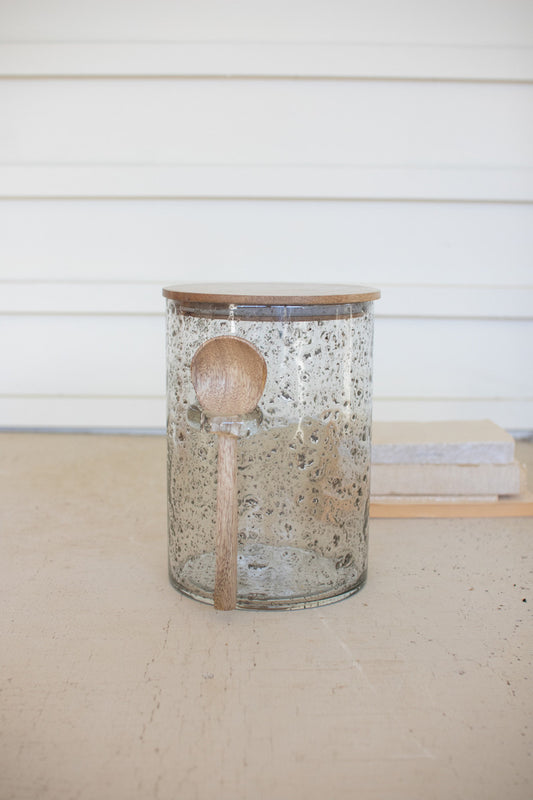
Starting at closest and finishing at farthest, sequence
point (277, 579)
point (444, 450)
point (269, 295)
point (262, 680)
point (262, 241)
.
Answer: point (262, 680), point (269, 295), point (277, 579), point (444, 450), point (262, 241)

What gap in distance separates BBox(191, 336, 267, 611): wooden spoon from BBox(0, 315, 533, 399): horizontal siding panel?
1.09 m

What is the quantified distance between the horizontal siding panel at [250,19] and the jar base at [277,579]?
138cm

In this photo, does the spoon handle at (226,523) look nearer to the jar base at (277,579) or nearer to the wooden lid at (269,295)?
the jar base at (277,579)

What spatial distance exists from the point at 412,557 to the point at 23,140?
1.45 metres

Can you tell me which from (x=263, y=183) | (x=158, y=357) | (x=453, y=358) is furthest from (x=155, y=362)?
(x=453, y=358)

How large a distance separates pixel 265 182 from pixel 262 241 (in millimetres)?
147

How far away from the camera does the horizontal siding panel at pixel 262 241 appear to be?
6.96ft

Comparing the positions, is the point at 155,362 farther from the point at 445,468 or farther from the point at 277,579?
the point at 277,579

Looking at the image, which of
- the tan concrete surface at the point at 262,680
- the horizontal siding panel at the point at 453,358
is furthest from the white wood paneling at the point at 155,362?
the tan concrete surface at the point at 262,680

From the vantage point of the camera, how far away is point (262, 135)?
2082 mm

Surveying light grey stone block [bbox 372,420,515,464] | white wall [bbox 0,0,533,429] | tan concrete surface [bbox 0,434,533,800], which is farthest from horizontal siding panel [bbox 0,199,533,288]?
tan concrete surface [bbox 0,434,533,800]

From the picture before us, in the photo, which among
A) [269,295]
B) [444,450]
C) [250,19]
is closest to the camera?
[269,295]

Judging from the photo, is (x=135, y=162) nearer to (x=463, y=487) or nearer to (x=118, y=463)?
(x=118, y=463)

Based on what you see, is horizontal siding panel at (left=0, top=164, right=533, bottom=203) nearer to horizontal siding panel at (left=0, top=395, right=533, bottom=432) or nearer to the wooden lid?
horizontal siding panel at (left=0, top=395, right=533, bottom=432)
